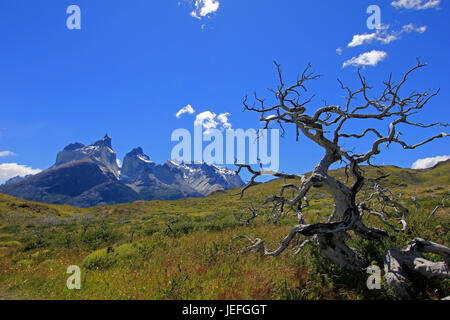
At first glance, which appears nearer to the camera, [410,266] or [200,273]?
[410,266]

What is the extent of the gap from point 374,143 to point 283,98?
10.6ft

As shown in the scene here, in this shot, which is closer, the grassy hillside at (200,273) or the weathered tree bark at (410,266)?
the weathered tree bark at (410,266)

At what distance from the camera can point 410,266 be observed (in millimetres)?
5805

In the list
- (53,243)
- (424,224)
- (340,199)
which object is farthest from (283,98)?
(53,243)

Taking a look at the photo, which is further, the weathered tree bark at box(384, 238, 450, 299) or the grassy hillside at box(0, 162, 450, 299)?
the grassy hillside at box(0, 162, 450, 299)

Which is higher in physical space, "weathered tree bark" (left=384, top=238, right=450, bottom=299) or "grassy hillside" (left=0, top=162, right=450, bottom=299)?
"weathered tree bark" (left=384, top=238, right=450, bottom=299)

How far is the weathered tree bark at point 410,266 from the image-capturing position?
5.42 m

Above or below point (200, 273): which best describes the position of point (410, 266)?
above

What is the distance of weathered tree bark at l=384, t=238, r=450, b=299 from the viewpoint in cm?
542

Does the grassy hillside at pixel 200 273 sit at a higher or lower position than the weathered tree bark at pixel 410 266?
lower
